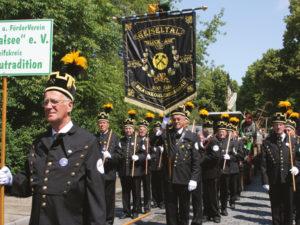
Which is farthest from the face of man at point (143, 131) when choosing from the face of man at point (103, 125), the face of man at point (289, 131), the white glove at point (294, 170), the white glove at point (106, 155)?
the white glove at point (294, 170)

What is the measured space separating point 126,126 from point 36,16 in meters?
6.07

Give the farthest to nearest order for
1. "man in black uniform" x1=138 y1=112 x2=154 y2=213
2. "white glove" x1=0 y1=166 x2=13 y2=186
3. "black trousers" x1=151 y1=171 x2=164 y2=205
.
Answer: "black trousers" x1=151 y1=171 x2=164 y2=205 → "man in black uniform" x1=138 y1=112 x2=154 y2=213 → "white glove" x1=0 y1=166 x2=13 y2=186

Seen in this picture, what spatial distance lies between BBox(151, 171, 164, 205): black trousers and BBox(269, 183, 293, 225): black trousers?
14.4ft

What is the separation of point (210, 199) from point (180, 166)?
254 centimetres

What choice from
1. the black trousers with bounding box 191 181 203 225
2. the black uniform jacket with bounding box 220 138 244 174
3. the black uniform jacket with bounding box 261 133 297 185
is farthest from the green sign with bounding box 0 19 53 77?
the black uniform jacket with bounding box 220 138 244 174

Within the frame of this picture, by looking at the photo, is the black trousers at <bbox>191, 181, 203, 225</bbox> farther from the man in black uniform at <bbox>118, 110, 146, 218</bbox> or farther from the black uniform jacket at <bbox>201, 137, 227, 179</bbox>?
the man in black uniform at <bbox>118, 110, 146, 218</bbox>

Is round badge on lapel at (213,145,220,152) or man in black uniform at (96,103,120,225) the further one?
round badge on lapel at (213,145,220,152)

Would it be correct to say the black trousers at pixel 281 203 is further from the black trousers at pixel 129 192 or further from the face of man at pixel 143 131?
the face of man at pixel 143 131

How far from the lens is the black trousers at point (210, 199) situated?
1059 centimetres

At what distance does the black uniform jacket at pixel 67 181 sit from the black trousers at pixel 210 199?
7.03m

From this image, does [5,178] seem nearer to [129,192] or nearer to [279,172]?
[279,172]

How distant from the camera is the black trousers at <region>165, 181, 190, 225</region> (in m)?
8.42

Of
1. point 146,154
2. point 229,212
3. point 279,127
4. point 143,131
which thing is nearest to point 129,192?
point 146,154

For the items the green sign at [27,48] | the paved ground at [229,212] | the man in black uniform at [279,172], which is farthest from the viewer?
the paved ground at [229,212]
